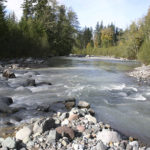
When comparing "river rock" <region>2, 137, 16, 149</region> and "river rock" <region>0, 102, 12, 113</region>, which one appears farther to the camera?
"river rock" <region>0, 102, 12, 113</region>

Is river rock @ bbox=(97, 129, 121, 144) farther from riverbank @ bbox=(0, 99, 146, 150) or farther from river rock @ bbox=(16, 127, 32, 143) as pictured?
river rock @ bbox=(16, 127, 32, 143)

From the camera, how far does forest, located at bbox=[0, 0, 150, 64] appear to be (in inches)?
1112

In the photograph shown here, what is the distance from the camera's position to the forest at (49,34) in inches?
1112

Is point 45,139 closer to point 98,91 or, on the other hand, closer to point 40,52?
point 98,91

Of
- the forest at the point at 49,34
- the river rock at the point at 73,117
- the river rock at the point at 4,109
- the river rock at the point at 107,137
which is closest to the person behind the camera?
the river rock at the point at 107,137

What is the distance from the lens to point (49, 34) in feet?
164

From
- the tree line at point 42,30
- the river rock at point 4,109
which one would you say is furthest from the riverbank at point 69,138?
the tree line at point 42,30

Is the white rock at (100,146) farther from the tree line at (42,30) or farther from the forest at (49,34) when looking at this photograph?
the tree line at (42,30)

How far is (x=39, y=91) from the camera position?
9.94 meters

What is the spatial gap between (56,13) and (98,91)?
155 ft

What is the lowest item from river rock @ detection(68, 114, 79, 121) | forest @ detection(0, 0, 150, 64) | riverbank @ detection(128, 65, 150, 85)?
river rock @ detection(68, 114, 79, 121)

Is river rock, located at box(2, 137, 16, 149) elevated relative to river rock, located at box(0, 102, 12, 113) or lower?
lower

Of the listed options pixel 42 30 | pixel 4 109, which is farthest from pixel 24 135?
pixel 42 30

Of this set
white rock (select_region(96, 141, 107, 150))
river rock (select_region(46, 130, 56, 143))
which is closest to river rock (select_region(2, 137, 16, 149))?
river rock (select_region(46, 130, 56, 143))
